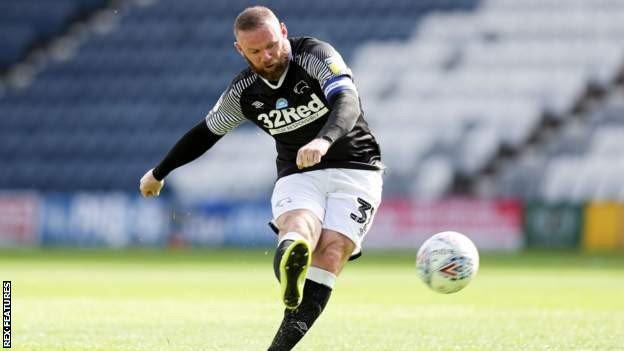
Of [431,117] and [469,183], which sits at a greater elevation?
[431,117]

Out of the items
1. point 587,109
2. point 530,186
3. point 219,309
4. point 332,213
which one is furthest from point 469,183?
point 332,213

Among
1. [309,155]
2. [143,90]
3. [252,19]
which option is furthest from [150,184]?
[143,90]

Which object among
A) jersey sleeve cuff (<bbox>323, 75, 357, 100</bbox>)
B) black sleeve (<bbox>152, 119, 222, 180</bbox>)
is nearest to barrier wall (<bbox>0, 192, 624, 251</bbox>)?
black sleeve (<bbox>152, 119, 222, 180</bbox>)

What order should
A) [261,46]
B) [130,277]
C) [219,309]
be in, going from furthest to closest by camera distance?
[130,277] → [219,309] → [261,46]

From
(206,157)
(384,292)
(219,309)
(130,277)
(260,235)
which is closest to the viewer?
(219,309)

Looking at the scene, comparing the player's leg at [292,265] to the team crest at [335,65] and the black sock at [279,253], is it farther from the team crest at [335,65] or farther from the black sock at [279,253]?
the team crest at [335,65]

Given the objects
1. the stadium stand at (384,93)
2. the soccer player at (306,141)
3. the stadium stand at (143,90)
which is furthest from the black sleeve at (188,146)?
Result: the stadium stand at (143,90)

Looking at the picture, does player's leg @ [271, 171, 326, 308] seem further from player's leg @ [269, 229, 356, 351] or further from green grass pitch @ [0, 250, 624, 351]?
green grass pitch @ [0, 250, 624, 351]

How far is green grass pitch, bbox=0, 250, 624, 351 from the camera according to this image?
300 inches

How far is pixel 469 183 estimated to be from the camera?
981 inches

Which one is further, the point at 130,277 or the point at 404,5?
the point at 404,5

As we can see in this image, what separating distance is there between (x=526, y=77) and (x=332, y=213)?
813 inches

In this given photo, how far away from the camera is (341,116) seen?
605 centimetres

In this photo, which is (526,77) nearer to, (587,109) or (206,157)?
(587,109)
